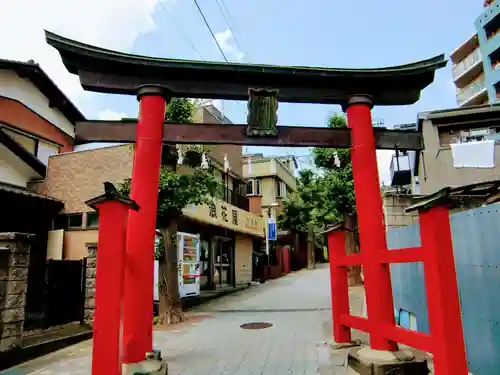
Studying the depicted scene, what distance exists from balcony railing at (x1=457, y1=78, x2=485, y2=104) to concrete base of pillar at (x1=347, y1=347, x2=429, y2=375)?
37.1 metres

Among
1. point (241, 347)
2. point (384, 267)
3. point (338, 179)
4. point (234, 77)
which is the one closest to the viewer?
point (384, 267)

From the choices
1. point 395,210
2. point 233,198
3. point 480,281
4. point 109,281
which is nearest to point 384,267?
point 480,281

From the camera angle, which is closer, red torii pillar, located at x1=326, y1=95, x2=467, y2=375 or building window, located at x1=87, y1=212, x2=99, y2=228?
red torii pillar, located at x1=326, y1=95, x2=467, y2=375

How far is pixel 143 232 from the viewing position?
6.35 m

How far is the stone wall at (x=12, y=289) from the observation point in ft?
22.3

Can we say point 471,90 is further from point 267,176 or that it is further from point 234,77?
point 234,77

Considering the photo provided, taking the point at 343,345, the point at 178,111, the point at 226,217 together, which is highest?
the point at 178,111

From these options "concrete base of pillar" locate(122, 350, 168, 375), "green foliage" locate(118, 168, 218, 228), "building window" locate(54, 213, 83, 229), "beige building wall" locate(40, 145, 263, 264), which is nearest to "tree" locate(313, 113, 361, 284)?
"green foliage" locate(118, 168, 218, 228)

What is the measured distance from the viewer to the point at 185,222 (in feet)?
57.8

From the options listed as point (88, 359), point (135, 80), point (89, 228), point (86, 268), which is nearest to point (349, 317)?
point (88, 359)

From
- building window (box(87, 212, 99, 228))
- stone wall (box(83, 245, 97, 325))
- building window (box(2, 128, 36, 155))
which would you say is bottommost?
stone wall (box(83, 245, 97, 325))

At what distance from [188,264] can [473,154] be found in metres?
11.3

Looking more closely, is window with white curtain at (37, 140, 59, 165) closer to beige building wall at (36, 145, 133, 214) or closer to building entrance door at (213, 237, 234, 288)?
beige building wall at (36, 145, 133, 214)

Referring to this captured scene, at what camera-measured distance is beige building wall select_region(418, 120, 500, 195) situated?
1438 cm
